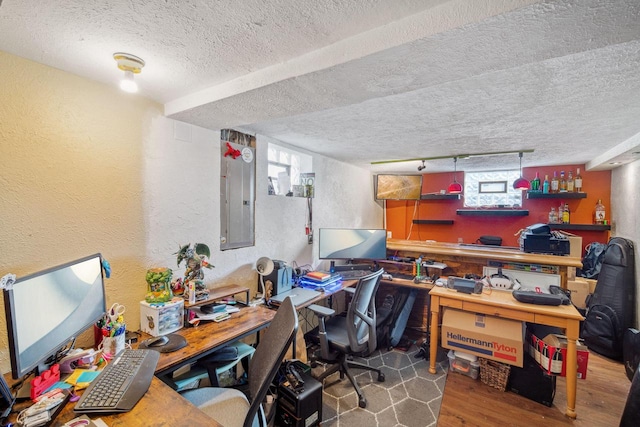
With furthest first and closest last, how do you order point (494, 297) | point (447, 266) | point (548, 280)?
1. point (447, 266)
2. point (548, 280)
3. point (494, 297)

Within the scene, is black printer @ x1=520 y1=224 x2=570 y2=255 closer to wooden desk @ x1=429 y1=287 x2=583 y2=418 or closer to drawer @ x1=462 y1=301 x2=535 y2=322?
wooden desk @ x1=429 y1=287 x2=583 y2=418

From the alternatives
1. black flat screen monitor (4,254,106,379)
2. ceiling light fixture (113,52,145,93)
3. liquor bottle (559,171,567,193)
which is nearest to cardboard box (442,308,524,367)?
black flat screen monitor (4,254,106,379)

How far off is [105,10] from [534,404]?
3.50 meters

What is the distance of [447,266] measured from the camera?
3258 mm

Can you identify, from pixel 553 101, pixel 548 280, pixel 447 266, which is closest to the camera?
pixel 553 101

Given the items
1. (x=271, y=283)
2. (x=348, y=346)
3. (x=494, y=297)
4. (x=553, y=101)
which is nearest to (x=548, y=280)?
(x=494, y=297)

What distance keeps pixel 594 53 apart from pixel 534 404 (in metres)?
2.45

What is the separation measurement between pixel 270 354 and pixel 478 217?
5.08 m

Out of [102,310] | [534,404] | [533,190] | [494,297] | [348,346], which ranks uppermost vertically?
[533,190]

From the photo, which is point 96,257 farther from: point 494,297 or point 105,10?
point 494,297

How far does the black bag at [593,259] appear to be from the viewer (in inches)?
149

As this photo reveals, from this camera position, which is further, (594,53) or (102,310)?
(102,310)

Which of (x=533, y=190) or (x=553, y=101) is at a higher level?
(x=553, y=101)

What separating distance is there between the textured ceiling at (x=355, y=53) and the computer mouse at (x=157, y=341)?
1.34 metres
